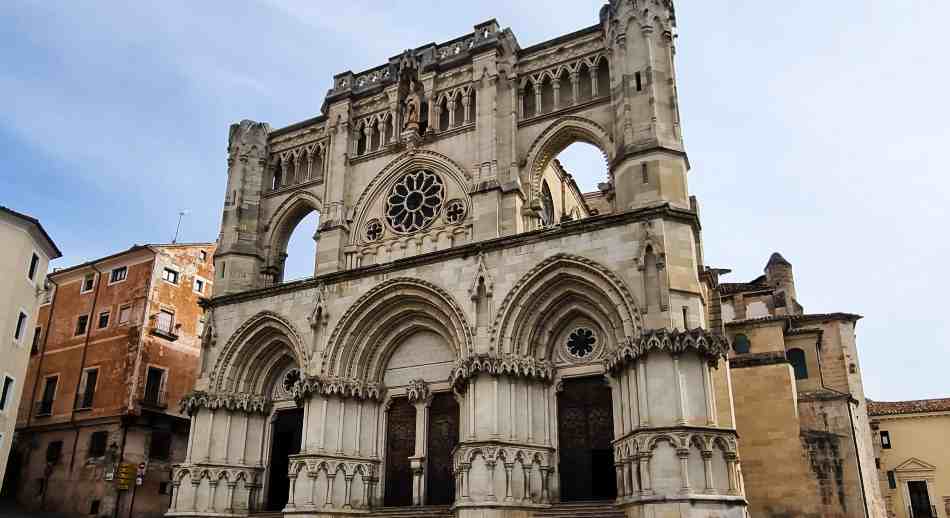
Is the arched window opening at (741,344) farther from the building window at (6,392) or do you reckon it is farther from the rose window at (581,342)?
the building window at (6,392)

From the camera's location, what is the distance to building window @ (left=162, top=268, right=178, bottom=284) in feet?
103

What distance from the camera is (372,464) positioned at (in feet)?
66.6

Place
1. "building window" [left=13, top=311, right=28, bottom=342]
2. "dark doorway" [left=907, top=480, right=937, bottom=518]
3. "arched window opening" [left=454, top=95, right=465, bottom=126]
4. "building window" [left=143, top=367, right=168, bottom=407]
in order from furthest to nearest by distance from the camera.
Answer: "dark doorway" [left=907, top=480, right=937, bottom=518] < "building window" [left=143, top=367, right=168, bottom=407] < "building window" [left=13, top=311, right=28, bottom=342] < "arched window opening" [left=454, top=95, right=465, bottom=126]

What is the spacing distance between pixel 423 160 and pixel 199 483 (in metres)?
10.8

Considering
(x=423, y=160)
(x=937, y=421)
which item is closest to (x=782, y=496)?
(x=423, y=160)

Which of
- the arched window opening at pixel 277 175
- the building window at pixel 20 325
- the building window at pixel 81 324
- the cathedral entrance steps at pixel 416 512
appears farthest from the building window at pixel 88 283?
the cathedral entrance steps at pixel 416 512

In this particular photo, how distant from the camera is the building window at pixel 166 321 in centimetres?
3063

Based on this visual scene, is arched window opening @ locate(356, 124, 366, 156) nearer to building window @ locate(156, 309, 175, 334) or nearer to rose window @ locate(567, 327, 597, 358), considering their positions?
rose window @ locate(567, 327, 597, 358)

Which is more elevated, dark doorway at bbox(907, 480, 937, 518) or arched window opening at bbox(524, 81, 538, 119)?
arched window opening at bbox(524, 81, 538, 119)

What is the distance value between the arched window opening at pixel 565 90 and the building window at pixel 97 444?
19.8 metres

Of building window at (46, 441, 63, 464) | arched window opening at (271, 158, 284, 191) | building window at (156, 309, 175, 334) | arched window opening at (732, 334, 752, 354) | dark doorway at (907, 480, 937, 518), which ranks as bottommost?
dark doorway at (907, 480, 937, 518)

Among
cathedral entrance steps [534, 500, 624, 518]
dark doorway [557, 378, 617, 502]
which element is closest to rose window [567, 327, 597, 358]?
dark doorway [557, 378, 617, 502]

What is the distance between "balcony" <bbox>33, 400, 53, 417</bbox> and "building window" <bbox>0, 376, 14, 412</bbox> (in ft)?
26.3

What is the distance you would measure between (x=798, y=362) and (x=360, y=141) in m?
17.3
